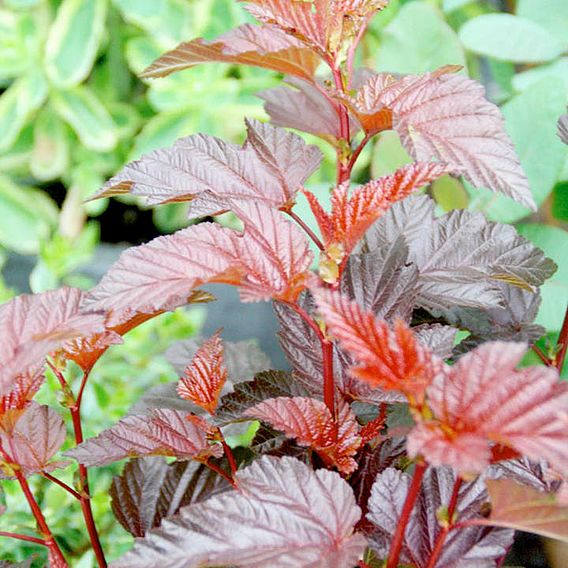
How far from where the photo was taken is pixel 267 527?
34 centimetres

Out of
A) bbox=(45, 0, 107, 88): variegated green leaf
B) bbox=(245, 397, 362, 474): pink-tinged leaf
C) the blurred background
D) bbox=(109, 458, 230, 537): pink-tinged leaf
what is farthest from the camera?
bbox=(45, 0, 107, 88): variegated green leaf

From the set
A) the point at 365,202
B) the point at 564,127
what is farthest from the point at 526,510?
the point at 564,127

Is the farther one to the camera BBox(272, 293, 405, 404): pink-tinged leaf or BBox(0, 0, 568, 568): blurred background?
BBox(0, 0, 568, 568): blurred background

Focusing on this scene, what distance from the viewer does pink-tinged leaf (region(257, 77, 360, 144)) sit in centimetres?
50

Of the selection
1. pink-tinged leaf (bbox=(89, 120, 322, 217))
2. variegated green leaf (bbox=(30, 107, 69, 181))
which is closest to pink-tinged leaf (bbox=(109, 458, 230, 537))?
pink-tinged leaf (bbox=(89, 120, 322, 217))

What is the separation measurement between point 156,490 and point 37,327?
185 millimetres

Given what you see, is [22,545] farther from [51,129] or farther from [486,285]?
[51,129]

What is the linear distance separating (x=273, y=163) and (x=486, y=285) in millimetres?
160

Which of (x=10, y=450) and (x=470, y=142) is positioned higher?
(x=470, y=142)

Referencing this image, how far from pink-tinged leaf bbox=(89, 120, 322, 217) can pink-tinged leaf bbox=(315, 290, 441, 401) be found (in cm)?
13

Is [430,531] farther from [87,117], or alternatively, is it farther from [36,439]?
[87,117]

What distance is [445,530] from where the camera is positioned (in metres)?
0.33

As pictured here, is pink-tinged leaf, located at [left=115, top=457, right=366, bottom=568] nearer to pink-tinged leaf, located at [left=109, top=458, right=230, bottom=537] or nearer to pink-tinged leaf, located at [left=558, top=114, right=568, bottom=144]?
pink-tinged leaf, located at [left=109, top=458, right=230, bottom=537]

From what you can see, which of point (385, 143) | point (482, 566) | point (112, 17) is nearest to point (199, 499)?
point (482, 566)
